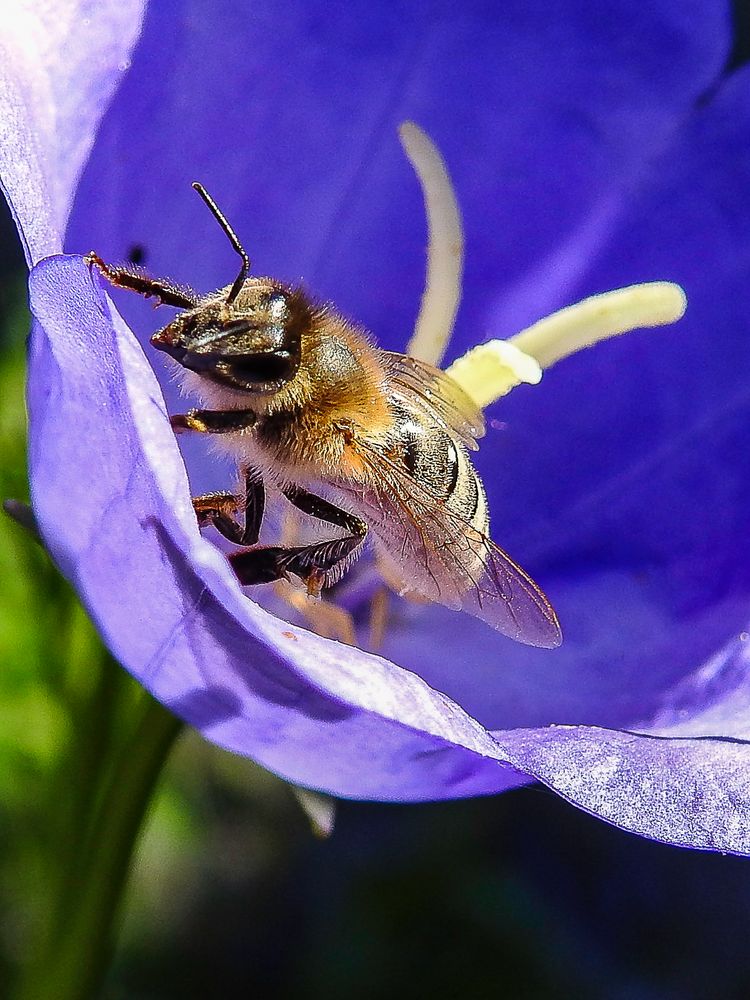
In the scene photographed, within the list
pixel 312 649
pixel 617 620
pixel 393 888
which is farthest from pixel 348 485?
pixel 393 888

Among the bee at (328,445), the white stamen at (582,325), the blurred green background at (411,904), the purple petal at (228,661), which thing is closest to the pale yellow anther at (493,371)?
the white stamen at (582,325)

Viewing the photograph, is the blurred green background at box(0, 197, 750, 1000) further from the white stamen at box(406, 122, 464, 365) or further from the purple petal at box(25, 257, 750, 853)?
the purple petal at box(25, 257, 750, 853)

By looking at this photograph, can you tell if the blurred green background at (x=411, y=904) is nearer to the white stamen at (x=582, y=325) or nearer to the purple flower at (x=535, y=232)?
the purple flower at (x=535, y=232)

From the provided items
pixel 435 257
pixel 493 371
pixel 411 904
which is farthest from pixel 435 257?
pixel 411 904

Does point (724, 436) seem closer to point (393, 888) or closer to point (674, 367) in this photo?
point (674, 367)

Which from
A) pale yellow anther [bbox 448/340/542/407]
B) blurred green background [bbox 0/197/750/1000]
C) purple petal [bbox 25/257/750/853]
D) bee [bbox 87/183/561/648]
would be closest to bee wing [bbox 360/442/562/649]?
bee [bbox 87/183/561/648]

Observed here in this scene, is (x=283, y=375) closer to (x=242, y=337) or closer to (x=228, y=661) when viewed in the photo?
(x=242, y=337)
